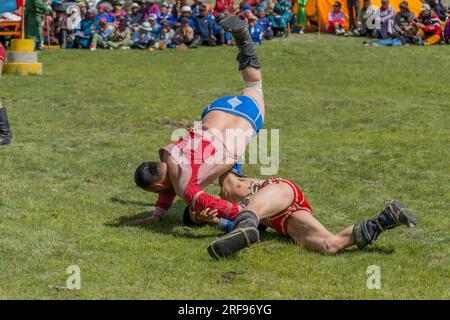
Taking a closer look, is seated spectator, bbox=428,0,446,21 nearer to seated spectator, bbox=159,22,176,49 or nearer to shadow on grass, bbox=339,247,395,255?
seated spectator, bbox=159,22,176,49

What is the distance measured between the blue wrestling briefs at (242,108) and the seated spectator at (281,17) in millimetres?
17022

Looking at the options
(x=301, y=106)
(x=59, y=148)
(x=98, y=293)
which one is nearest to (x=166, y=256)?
(x=98, y=293)

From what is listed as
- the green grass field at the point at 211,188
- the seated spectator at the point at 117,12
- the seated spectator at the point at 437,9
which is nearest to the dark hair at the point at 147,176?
the green grass field at the point at 211,188

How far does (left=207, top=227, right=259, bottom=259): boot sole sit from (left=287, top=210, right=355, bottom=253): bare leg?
72 centimetres

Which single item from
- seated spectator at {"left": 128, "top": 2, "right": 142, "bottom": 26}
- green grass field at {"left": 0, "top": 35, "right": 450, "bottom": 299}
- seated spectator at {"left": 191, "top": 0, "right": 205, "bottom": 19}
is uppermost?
green grass field at {"left": 0, "top": 35, "right": 450, "bottom": 299}

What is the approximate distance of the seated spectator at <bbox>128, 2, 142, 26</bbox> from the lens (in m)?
24.3

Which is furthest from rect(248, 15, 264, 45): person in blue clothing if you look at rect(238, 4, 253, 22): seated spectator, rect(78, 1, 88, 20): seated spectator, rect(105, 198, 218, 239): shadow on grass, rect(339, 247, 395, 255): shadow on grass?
rect(339, 247, 395, 255): shadow on grass

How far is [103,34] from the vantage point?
2280cm

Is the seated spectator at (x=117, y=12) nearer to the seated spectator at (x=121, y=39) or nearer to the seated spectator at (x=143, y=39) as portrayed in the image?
the seated spectator at (x=121, y=39)

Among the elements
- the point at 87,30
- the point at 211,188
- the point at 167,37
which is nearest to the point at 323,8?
the point at 167,37

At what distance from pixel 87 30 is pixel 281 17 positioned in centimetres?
517

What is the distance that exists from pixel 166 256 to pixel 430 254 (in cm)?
186

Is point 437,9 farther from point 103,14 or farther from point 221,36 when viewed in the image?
point 103,14

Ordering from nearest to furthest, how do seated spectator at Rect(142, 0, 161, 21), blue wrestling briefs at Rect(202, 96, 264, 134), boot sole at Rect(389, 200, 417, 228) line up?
boot sole at Rect(389, 200, 417, 228) < blue wrestling briefs at Rect(202, 96, 264, 134) < seated spectator at Rect(142, 0, 161, 21)
